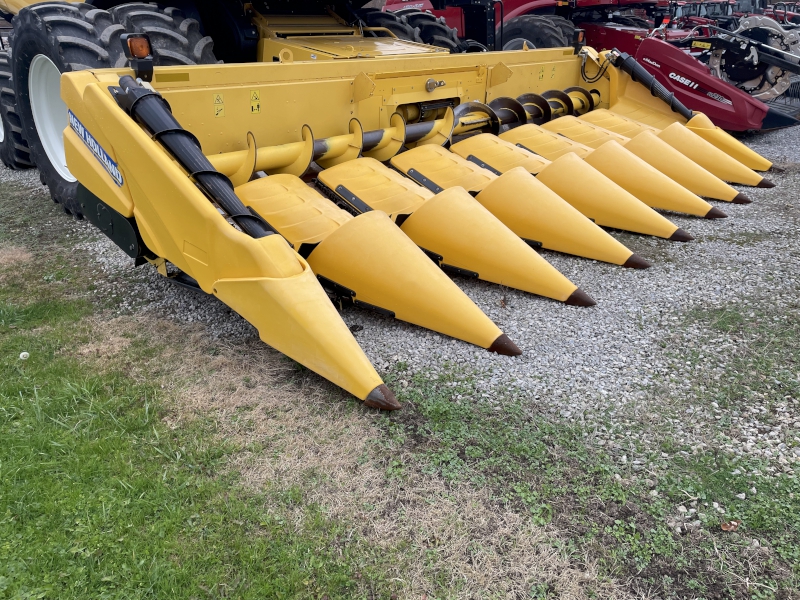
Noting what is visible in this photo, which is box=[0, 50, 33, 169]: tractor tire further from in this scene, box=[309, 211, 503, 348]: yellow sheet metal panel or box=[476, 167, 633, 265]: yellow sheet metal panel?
box=[476, 167, 633, 265]: yellow sheet metal panel

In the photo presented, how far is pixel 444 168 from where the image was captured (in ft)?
14.1

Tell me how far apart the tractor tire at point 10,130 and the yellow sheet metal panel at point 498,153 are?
11.7 feet

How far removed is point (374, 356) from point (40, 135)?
3.49m

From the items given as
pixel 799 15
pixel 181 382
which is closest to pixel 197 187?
pixel 181 382

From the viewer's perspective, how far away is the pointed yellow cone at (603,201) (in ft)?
13.7

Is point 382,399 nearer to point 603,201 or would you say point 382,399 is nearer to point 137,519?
point 137,519

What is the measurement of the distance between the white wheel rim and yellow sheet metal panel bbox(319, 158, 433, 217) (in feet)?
7.08

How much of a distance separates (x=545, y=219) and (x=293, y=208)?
5.08 feet

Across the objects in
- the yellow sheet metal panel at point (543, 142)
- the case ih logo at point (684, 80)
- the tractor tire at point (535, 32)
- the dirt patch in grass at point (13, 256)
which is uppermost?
the tractor tire at point (535, 32)

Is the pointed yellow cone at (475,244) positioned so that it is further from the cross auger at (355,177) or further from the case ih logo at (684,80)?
the case ih logo at (684,80)

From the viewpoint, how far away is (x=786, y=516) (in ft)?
6.42

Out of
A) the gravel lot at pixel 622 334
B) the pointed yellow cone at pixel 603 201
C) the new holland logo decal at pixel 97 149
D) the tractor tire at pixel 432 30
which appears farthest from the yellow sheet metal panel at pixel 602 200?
the tractor tire at pixel 432 30

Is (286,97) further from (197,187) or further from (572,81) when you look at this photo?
(572,81)

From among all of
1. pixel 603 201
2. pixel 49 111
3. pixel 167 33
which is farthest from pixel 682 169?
pixel 49 111
